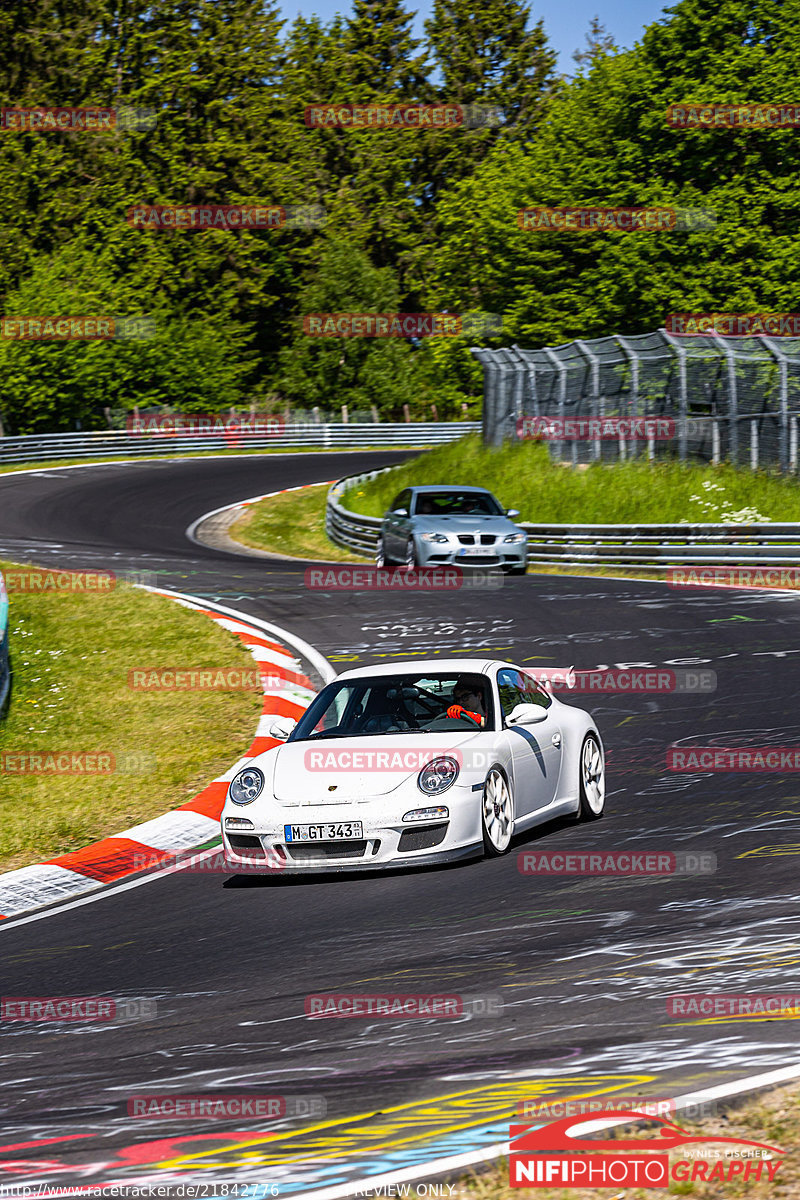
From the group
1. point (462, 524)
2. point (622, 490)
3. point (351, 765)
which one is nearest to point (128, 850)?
point (351, 765)

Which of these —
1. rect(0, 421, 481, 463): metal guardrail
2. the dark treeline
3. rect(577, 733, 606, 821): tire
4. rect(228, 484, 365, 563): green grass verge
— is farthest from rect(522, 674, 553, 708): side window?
rect(0, 421, 481, 463): metal guardrail

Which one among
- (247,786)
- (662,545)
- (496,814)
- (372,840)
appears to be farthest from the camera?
(662,545)

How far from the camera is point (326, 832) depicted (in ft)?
27.0

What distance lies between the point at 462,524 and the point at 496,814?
50.4 feet

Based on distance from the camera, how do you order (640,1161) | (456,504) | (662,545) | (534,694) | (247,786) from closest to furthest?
1. (640,1161)
2. (247,786)
3. (534,694)
4. (456,504)
5. (662,545)

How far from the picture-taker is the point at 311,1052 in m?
5.30

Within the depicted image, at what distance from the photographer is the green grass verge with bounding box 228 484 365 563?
3278 centimetres

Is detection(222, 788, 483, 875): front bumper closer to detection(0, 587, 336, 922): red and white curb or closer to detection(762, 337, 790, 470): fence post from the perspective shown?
detection(0, 587, 336, 922): red and white curb

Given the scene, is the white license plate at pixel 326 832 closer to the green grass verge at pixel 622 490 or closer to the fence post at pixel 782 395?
the green grass verge at pixel 622 490

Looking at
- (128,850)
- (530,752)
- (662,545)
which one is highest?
(530,752)

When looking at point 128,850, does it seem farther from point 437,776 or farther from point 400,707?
point 437,776

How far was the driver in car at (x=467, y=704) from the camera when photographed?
9.20 meters

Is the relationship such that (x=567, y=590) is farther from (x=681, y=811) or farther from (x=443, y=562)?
(x=681, y=811)

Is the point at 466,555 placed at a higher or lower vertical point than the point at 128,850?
higher
